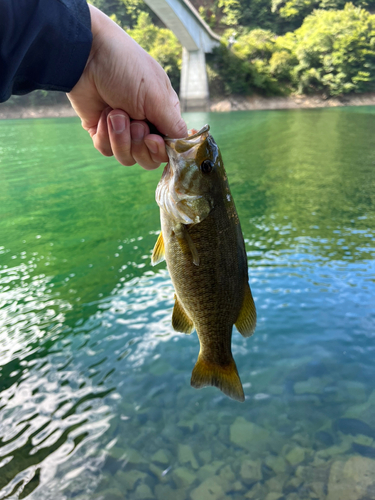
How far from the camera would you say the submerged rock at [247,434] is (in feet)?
14.1

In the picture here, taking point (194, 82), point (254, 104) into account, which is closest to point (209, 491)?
point (254, 104)

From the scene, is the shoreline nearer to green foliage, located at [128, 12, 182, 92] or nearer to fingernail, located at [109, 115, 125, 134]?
green foliage, located at [128, 12, 182, 92]

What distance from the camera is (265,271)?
25.1ft

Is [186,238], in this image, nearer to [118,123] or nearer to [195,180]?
[195,180]

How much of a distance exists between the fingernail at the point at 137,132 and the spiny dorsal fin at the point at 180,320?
1155 mm

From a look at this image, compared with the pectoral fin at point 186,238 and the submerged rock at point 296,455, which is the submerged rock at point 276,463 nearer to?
the submerged rock at point 296,455

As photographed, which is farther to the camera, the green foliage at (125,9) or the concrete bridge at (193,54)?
the green foliage at (125,9)

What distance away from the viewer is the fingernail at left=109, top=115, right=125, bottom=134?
2506mm

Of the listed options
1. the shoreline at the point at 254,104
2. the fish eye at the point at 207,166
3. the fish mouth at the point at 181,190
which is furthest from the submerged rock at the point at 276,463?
the shoreline at the point at 254,104

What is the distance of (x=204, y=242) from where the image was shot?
238 centimetres

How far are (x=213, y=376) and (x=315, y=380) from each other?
3001 millimetres

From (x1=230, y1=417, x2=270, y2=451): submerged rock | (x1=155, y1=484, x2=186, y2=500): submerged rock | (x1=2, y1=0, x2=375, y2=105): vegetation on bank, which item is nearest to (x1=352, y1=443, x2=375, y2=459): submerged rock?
(x1=230, y1=417, x2=270, y2=451): submerged rock

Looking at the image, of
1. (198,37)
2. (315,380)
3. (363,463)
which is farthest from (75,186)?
(198,37)

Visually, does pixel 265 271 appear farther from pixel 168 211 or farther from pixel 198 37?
pixel 198 37
